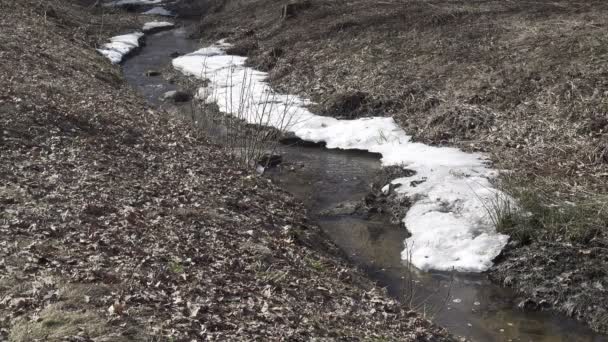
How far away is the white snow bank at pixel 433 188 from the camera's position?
10391 millimetres

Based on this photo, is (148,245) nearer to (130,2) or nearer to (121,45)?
(121,45)

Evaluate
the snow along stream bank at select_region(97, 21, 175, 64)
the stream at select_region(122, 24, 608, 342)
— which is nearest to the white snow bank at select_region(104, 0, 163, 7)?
the snow along stream bank at select_region(97, 21, 175, 64)

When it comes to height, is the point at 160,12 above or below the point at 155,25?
below

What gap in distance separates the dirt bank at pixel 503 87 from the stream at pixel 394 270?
1.45 ft

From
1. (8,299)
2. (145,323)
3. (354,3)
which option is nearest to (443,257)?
(145,323)

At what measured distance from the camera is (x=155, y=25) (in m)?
37.2

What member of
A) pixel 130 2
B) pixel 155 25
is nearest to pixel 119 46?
pixel 155 25

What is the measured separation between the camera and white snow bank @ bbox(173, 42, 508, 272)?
409 inches

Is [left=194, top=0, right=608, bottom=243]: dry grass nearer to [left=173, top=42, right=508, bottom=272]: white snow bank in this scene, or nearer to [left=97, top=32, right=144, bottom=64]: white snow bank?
[left=173, top=42, right=508, bottom=272]: white snow bank

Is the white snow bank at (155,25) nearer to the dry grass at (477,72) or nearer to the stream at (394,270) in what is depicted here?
the dry grass at (477,72)

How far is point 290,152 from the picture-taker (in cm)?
1612

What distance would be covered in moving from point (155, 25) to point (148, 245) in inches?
1249

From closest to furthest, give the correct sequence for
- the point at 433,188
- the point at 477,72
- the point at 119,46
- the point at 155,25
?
1. the point at 433,188
2. the point at 477,72
3. the point at 119,46
4. the point at 155,25

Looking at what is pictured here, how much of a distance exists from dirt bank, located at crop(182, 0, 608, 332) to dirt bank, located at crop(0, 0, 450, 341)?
10.2ft
